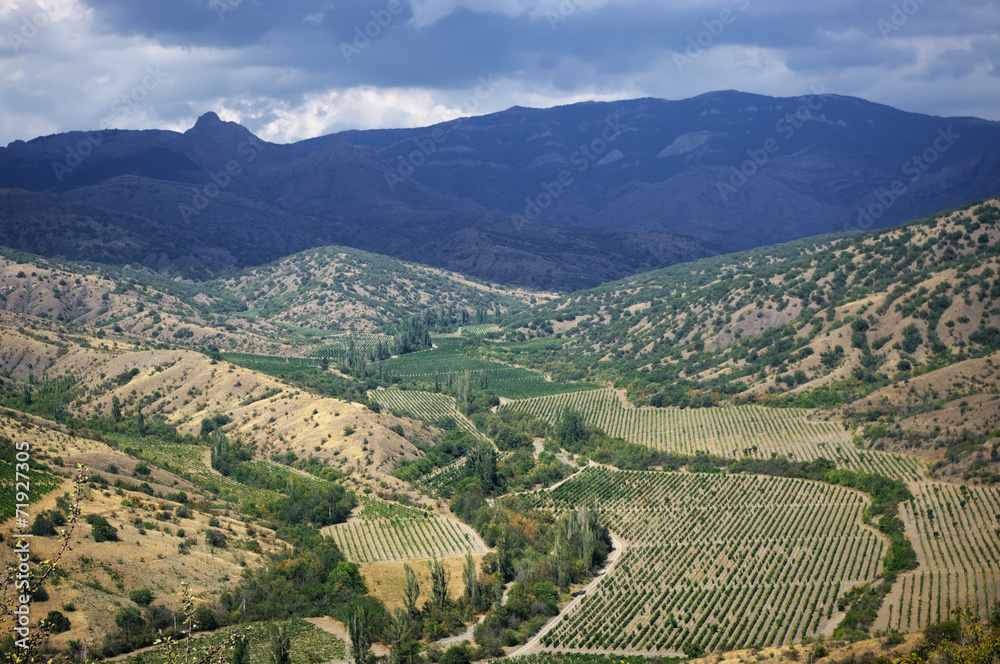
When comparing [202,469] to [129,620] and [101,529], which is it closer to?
[101,529]

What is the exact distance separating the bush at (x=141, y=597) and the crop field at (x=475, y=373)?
94627 millimetres

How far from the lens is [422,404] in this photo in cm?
14188

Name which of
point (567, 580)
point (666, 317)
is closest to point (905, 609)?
point (567, 580)

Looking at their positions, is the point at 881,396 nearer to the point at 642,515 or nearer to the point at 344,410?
the point at 642,515

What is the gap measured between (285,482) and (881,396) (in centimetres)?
7477

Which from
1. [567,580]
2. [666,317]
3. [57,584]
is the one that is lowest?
[567,580]

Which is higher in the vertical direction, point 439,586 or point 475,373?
point 475,373

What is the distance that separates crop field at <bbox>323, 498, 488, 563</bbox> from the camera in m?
77.6

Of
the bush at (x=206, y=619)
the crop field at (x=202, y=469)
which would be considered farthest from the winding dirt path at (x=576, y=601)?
the crop field at (x=202, y=469)

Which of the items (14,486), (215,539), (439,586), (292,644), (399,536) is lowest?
(292,644)

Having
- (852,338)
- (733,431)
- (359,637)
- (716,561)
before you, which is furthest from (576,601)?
(852,338)

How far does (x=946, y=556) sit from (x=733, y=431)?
157 feet

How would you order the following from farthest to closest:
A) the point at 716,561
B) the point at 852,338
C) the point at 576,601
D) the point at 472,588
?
the point at 852,338 < the point at 716,561 < the point at 576,601 < the point at 472,588

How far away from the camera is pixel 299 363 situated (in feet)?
560
